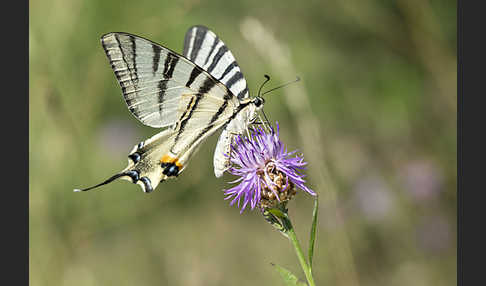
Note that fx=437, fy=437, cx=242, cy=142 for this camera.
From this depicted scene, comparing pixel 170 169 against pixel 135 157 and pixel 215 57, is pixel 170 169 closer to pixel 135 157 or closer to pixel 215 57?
pixel 135 157

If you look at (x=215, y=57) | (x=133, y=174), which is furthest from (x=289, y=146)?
(x=133, y=174)

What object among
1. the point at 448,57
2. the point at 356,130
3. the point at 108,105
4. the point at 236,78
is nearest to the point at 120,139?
the point at 108,105

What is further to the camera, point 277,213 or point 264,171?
point 264,171

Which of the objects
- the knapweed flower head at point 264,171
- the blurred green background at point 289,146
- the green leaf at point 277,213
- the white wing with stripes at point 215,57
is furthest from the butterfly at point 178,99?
the blurred green background at point 289,146

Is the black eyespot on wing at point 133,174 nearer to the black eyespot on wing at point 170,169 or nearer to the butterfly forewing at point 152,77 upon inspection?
the black eyespot on wing at point 170,169

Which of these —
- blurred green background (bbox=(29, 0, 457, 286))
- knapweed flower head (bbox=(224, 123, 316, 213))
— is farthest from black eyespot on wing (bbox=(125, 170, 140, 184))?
blurred green background (bbox=(29, 0, 457, 286))

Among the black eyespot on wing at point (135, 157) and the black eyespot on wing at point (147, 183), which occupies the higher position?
the black eyespot on wing at point (135, 157)
